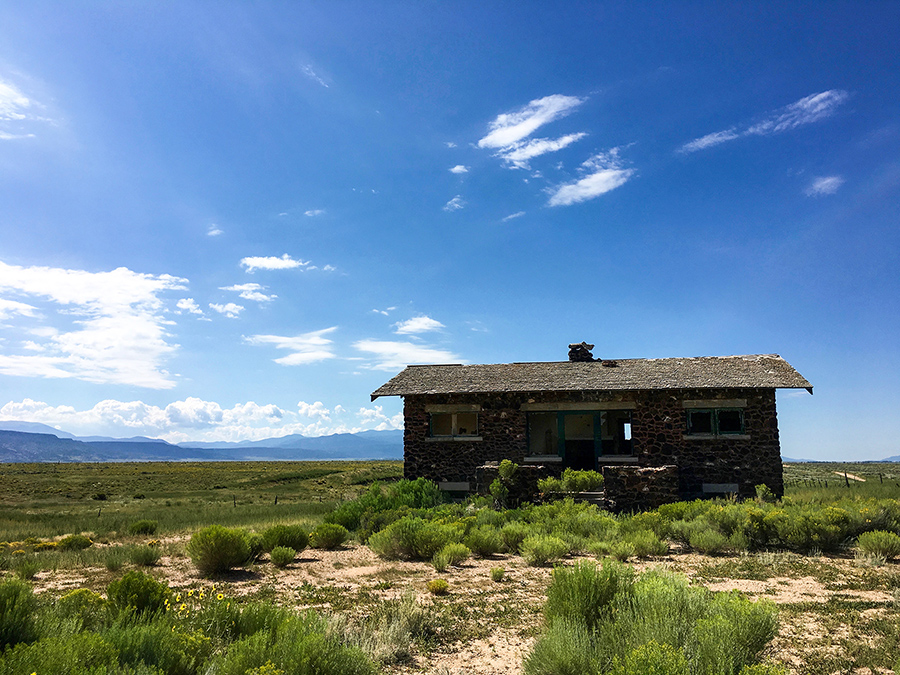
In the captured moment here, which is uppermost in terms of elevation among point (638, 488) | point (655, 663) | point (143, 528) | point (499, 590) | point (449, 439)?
point (449, 439)

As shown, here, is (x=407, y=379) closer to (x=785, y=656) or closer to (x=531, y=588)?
(x=531, y=588)

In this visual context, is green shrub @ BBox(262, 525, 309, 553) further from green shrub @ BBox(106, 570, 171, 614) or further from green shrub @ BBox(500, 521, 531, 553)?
green shrub @ BBox(106, 570, 171, 614)

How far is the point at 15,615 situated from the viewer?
4.77 metres

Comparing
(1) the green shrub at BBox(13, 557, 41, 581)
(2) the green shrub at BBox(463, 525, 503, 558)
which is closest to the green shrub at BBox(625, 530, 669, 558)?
(2) the green shrub at BBox(463, 525, 503, 558)

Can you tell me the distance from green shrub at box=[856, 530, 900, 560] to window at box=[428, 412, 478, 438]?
12.7 meters

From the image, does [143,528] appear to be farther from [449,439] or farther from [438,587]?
[438,587]

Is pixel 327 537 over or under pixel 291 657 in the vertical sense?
under

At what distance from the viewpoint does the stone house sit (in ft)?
62.4

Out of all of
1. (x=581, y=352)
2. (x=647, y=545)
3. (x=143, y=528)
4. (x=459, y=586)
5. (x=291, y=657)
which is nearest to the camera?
(x=291, y=657)

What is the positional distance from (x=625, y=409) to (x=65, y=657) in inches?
766

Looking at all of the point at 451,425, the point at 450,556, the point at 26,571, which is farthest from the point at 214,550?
the point at 451,425

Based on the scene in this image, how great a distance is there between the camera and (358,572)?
10.7m

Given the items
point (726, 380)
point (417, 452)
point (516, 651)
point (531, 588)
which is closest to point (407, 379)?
point (417, 452)

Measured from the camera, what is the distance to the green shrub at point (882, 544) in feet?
35.2
